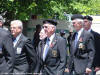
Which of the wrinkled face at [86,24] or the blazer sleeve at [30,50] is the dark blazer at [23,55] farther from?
the wrinkled face at [86,24]

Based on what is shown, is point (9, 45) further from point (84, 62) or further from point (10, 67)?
point (84, 62)

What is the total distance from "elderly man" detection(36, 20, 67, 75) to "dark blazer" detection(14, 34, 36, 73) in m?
0.25

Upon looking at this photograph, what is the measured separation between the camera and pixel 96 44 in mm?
7375

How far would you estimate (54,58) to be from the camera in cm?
619

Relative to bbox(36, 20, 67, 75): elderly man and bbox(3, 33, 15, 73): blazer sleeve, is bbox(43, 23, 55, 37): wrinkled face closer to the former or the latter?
bbox(36, 20, 67, 75): elderly man

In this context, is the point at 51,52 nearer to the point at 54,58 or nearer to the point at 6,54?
the point at 54,58

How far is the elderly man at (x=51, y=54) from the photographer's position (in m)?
6.17

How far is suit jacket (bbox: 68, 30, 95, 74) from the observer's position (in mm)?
6531

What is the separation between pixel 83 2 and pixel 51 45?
1109cm

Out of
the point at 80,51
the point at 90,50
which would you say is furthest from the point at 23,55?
the point at 90,50

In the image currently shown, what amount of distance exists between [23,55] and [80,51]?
4.33ft

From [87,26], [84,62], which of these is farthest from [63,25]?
[84,62]

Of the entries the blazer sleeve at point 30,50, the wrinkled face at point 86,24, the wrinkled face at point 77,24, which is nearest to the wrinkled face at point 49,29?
the blazer sleeve at point 30,50

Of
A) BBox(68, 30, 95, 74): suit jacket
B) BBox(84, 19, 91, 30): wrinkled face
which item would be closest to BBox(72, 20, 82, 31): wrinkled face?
BBox(68, 30, 95, 74): suit jacket
